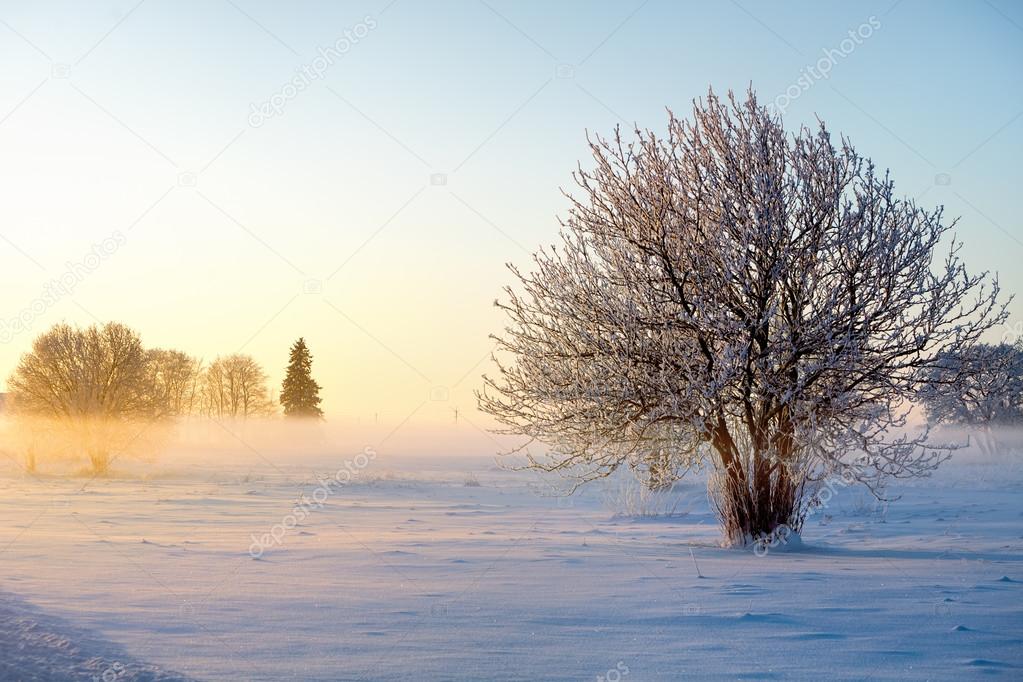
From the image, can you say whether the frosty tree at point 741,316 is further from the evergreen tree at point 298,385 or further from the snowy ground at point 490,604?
the evergreen tree at point 298,385

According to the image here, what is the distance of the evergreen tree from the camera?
65.6m

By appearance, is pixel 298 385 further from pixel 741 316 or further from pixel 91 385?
pixel 741 316

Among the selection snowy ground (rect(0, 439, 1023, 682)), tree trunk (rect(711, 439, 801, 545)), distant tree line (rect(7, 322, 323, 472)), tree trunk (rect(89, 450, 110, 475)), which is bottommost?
snowy ground (rect(0, 439, 1023, 682))

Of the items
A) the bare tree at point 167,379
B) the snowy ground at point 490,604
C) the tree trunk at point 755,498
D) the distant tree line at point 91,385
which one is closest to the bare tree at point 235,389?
the bare tree at point 167,379

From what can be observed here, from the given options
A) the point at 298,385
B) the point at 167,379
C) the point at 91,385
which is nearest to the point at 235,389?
the point at 298,385

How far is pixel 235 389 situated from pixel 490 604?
6809 centimetres

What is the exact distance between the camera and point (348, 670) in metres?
5.64

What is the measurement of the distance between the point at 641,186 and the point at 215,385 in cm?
6439

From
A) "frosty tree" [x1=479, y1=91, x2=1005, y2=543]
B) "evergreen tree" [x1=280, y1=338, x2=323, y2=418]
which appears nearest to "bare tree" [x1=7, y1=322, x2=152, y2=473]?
"evergreen tree" [x1=280, y1=338, x2=323, y2=418]

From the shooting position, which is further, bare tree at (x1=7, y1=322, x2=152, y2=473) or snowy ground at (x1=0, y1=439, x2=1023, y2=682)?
bare tree at (x1=7, y1=322, x2=152, y2=473)

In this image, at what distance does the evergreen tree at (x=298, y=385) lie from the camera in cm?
6562

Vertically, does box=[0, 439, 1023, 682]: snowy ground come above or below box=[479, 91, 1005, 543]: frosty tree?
below

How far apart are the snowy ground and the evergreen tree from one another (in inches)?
1941

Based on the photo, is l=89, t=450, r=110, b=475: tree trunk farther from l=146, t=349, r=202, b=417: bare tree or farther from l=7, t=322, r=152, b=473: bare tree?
l=146, t=349, r=202, b=417: bare tree
